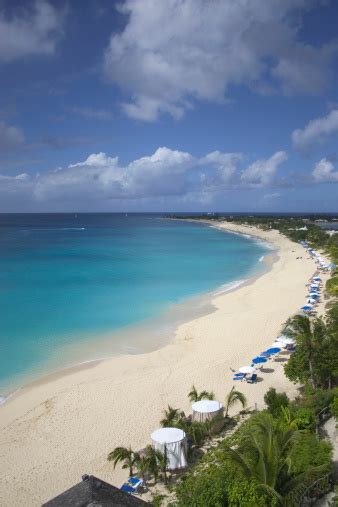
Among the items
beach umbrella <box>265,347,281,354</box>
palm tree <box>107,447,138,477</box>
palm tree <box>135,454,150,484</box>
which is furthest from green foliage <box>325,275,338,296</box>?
palm tree <box>107,447,138,477</box>

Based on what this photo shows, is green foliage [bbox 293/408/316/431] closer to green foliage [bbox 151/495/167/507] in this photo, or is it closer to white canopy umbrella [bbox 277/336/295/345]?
green foliage [bbox 151/495/167/507]

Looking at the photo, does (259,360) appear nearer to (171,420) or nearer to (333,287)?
(171,420)

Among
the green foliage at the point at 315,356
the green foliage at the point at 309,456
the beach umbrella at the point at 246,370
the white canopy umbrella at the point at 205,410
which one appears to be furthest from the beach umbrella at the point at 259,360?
the green foliage at the point at 309,456

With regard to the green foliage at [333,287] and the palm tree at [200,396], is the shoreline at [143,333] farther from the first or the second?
the green foliage at [333,287]

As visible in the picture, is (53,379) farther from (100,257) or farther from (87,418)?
(100,257)

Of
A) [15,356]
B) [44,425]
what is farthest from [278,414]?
[15,356]
